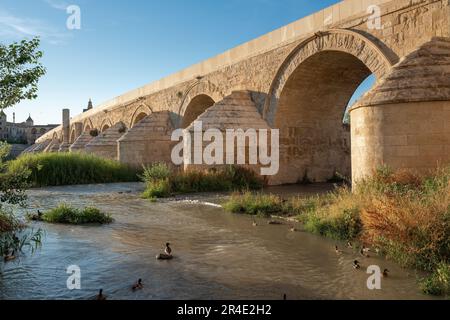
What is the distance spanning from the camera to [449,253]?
3.59 metres

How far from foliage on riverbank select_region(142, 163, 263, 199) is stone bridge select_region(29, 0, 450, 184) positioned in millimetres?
1377

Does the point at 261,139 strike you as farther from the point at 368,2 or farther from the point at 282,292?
the point at 282,292

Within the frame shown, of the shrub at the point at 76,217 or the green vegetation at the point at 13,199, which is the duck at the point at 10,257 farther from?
the shrub at the point at 76,217

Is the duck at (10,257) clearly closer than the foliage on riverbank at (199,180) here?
Yes

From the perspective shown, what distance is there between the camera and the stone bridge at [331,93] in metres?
6.16

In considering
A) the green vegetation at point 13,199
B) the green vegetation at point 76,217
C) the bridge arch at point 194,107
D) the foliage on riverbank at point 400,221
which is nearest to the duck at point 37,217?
the green vegetation at point 76,217

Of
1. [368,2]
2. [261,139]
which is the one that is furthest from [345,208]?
[261,139]

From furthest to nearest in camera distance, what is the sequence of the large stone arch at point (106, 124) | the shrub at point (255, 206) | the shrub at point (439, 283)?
the large stone arch at point (106, 124) → the shrub at point (255, 206) → the shrub at point (439, 283)

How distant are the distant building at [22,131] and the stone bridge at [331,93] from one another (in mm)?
65916

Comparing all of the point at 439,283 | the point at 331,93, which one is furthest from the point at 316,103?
the point at 439,283

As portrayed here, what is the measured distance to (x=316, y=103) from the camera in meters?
12.3

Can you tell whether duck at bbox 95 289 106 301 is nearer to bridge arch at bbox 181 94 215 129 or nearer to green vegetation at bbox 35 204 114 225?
green vegetation at bbox 35 204 114 225

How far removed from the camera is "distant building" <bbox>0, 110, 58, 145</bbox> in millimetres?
77375

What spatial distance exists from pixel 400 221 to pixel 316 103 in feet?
29.1
